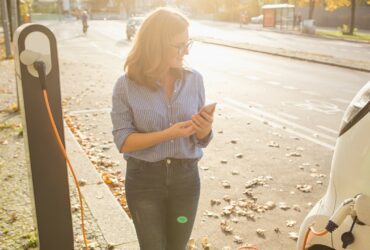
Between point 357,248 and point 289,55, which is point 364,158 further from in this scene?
point 289,55

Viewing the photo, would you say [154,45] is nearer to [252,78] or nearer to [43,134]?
[43,134]

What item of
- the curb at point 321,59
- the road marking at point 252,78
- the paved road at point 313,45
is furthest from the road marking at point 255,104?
the paved road at point 313,45

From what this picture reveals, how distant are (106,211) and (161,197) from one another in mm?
2072

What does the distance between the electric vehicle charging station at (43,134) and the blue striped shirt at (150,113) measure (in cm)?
41

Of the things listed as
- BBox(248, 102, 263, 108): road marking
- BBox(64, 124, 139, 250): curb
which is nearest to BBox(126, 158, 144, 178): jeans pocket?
BBox(64, 124, 139, 250): curb

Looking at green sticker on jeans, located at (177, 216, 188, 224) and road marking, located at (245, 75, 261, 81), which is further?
road marking, located at (245, 75, 261, 81)

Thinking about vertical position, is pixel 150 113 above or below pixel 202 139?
above

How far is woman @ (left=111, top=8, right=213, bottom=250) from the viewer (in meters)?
2.49

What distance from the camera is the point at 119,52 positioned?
22734 mm

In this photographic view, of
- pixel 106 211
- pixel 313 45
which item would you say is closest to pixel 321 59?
pixel 313 45

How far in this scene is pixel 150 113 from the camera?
2.57 metres

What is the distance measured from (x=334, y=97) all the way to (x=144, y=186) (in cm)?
970

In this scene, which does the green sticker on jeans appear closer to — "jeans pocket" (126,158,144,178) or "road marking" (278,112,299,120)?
"jeans pocket" (126,158,144,178)

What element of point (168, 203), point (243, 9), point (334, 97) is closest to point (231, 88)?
point (334, 97)
